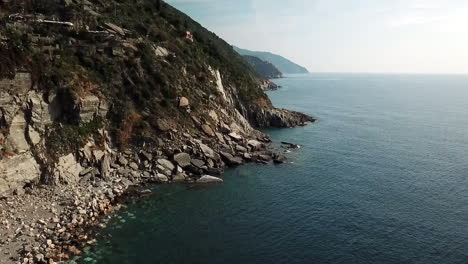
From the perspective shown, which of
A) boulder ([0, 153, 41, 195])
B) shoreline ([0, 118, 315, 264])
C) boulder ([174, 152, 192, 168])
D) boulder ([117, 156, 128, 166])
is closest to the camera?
shoreline ([0, 118, 315, 264])

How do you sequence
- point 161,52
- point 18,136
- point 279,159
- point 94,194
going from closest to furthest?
point 18,136 → point 94,194 → point 279,159 → point 161,52

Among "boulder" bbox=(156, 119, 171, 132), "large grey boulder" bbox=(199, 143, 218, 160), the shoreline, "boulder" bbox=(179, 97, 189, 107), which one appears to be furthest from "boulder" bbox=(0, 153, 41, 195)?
"boulder" bbox=(179, 97, 189, 107)

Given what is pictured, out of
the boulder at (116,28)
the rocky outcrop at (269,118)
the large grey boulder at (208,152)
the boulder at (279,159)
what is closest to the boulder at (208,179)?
the large grey boulder at (208,152)

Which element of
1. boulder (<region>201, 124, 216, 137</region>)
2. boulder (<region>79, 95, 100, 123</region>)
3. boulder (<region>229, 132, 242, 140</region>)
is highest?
boulder (<region>79, 95, 100, 123</region>)

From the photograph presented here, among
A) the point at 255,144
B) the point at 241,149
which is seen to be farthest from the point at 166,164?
the point at 255,144

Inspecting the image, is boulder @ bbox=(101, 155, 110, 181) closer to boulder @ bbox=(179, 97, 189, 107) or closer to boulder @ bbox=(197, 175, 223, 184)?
boulder @ bbox=(197, 175, 223, 184)

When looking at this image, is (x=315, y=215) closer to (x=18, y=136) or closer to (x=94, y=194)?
(x=94, y=194)

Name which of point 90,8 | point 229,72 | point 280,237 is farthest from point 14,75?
point 229,72
